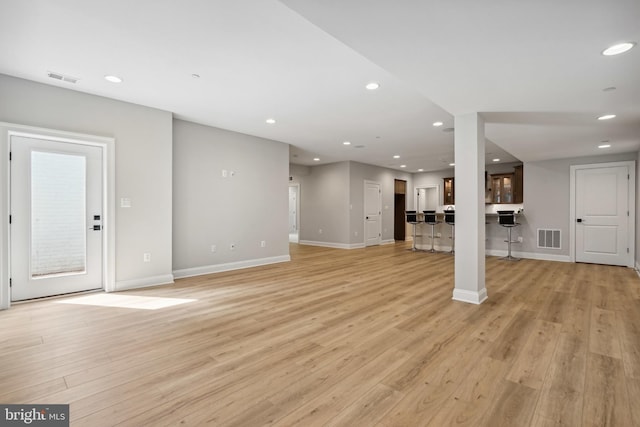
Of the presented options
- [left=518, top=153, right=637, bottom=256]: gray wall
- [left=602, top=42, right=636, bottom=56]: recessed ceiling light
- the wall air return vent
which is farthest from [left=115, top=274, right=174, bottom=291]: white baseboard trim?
the wall air return vent

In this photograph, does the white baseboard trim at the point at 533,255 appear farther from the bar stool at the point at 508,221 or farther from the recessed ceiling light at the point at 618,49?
the recessed ceiling light at the point at 618,49

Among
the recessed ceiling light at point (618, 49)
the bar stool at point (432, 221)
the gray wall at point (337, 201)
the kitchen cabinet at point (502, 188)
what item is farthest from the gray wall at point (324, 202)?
the recessed ceiling light at point (618, 49)

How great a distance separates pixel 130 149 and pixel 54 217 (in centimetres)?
129

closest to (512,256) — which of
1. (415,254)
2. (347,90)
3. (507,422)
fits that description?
(415,254)

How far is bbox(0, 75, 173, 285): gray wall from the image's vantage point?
360 centimetres

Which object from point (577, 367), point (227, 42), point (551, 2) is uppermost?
point (227, 42)

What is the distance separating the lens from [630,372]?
6.99 feet

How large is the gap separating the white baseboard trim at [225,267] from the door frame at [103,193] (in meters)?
1.08

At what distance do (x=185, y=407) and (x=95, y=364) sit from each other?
103 centimetres

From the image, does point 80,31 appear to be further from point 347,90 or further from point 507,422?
point 507,422

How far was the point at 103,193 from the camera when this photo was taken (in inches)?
163

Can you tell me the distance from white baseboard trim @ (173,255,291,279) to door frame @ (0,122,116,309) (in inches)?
42.7

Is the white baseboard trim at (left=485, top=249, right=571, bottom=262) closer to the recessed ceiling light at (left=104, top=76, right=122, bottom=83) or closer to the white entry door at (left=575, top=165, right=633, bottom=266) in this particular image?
the white entry door at (left=575, top=165, right=633, bottom=266)

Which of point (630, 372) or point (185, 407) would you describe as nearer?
point (185, 407)
